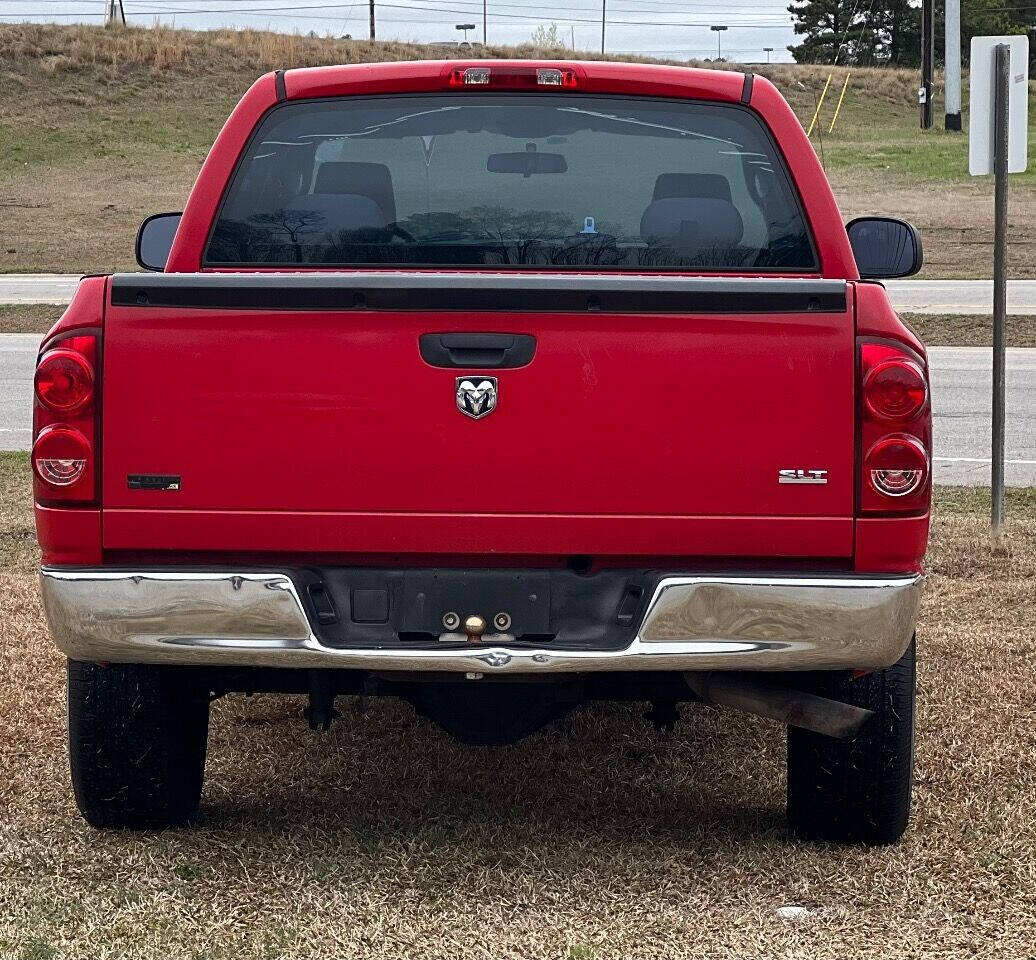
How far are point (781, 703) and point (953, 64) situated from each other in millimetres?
49228

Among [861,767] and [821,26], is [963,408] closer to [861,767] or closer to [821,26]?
[861,767]

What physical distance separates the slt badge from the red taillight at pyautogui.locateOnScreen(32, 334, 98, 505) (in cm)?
80

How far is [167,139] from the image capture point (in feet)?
154

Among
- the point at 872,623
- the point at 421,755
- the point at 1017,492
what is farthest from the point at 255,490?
the point at 1017,492

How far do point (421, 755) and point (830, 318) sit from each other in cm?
221

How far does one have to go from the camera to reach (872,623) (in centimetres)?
376

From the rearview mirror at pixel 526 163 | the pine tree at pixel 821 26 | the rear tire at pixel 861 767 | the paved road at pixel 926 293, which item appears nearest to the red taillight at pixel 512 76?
the rearview mirror at pixel 526 163

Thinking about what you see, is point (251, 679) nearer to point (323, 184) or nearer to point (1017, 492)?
point (323, 184)

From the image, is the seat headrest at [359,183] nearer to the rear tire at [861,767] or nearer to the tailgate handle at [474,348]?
the tailgate handle at [474,348]

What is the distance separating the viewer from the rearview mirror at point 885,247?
16.2 ft

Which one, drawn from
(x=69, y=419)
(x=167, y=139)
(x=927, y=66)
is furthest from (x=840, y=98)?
(x=69, y=419)

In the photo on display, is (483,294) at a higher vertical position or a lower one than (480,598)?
higher

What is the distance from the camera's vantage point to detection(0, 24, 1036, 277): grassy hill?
3244cm

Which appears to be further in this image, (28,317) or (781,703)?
(28,317)
